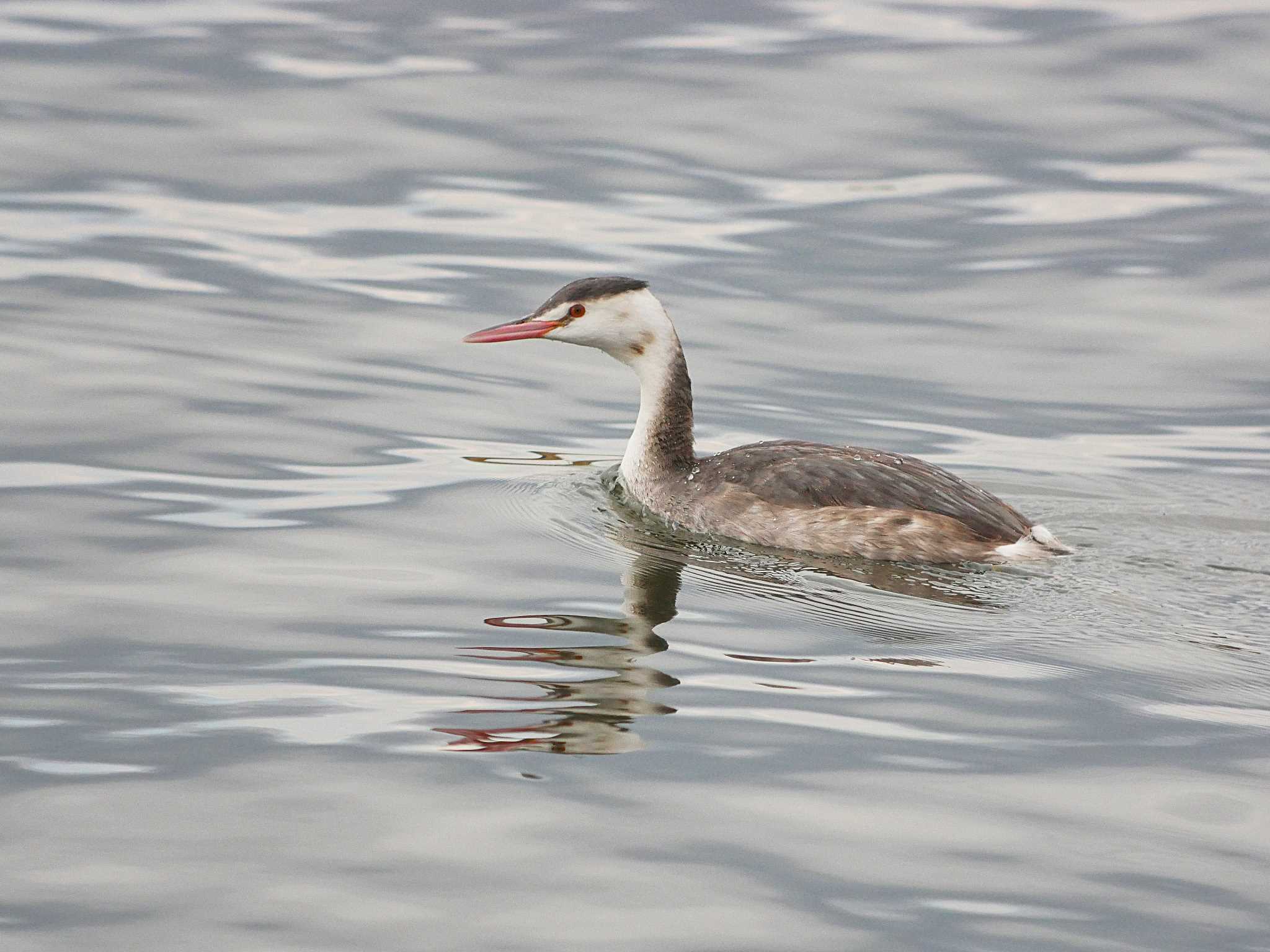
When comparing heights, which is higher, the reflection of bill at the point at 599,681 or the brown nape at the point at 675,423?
the brown nape at the point at 675,423

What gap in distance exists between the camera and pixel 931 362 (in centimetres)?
1201

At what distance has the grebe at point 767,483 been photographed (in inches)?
332

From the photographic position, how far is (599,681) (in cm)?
666

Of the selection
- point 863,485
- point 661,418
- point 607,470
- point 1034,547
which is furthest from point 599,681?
point 607,470

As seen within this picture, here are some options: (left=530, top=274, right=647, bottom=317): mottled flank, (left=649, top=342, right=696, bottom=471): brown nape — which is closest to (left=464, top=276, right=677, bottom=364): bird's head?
(left=530, top=274, right=647, bottom=317): mottled flank

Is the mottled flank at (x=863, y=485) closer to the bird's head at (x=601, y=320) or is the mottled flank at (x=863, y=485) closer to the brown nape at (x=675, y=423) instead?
the brown nape at (x=675, y=423)

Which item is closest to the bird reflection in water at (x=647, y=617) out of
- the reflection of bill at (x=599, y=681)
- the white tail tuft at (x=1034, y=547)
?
the reflection of bill at (x=599, y=681)

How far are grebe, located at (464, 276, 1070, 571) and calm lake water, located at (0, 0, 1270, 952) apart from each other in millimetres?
186

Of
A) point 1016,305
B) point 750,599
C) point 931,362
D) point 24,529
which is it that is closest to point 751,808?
point 750,599

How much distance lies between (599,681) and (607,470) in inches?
133

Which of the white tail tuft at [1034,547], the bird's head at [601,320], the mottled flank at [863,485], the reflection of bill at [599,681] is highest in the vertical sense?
the bird's head at [601,320]

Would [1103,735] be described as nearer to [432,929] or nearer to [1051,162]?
[432,929]

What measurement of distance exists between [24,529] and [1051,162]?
10.4 meters

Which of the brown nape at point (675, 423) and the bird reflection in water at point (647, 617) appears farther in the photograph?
the brown nape at point (675, 423)
